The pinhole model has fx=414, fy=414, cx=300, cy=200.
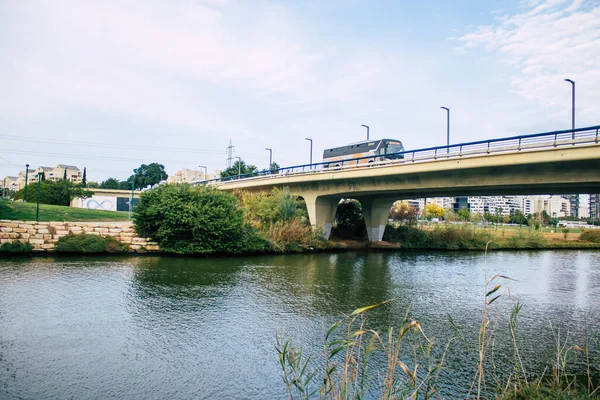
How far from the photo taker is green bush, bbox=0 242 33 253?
63.4 ft

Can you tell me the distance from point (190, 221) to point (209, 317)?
12.0m

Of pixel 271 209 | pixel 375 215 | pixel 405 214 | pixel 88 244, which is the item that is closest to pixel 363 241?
pixel 375 215

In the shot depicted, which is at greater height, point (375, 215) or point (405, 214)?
point (405, 214)

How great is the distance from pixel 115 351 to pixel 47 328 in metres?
2.31

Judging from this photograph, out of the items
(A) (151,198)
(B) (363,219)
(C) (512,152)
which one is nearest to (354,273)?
(C) (512,152)

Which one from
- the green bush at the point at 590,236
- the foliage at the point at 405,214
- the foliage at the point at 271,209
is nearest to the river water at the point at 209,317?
the foliage at the point at 271,209

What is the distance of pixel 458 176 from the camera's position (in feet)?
70.5

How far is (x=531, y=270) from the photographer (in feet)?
73.0

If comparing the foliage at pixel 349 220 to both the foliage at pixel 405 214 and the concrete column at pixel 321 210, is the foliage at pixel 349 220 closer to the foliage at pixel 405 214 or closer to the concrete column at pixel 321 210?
the foliage at pixel 405 214

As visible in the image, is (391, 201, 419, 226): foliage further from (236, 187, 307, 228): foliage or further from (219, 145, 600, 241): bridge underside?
(236, 187, 307, 228): foliage

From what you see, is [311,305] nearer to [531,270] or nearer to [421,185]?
[421,185]

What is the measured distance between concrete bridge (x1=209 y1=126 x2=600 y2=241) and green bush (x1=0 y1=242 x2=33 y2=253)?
17.6m

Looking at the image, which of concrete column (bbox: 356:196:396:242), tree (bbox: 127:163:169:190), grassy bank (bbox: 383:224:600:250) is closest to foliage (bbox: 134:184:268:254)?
concrete column (bbox: 356:196:396:242)

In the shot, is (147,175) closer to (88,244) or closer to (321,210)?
(321,210)
